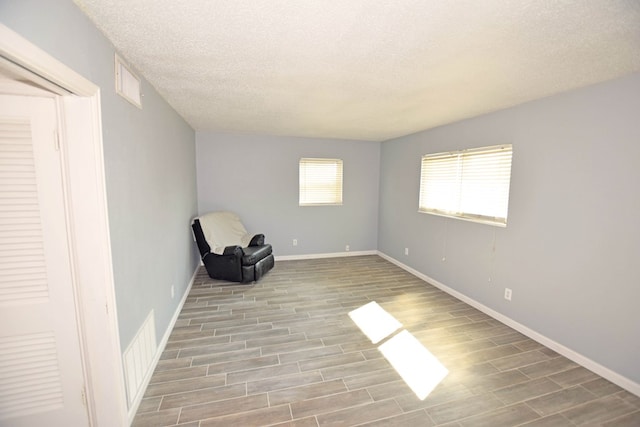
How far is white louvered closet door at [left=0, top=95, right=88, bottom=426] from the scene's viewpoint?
1.26 metres

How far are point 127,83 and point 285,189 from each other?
11.0 feet

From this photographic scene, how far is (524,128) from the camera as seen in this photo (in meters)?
2.71

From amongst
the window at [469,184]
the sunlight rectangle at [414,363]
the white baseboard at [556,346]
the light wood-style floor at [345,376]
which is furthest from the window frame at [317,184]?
the sunlight rectangle at [414,363]

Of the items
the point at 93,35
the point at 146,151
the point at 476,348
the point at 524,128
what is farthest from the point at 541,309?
the point at 93,35

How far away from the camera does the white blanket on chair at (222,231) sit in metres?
4.07

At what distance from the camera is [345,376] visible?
6.91 ft

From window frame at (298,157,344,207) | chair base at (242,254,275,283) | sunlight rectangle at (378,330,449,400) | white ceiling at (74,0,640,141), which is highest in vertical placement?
white ceiling at (74,0,640,141)

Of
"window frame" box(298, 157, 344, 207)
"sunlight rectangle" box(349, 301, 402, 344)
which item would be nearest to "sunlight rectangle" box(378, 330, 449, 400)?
"sunlight rectangle" box(349, 301, 402, 344)

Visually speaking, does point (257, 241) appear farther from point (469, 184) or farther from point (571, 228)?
point (571, 228)

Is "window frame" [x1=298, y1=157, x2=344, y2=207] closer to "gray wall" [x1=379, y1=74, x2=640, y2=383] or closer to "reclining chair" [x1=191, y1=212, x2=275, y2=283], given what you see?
"reclining chair" [x1=191, y1=212, x2=275, y2=283]

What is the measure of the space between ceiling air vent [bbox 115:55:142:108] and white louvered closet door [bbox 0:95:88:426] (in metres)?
0.48

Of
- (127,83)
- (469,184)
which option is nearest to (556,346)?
(469,184)

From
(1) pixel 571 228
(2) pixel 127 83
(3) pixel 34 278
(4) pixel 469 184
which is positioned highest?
(2) pixel 127 83

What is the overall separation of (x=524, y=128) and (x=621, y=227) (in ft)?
3.99
